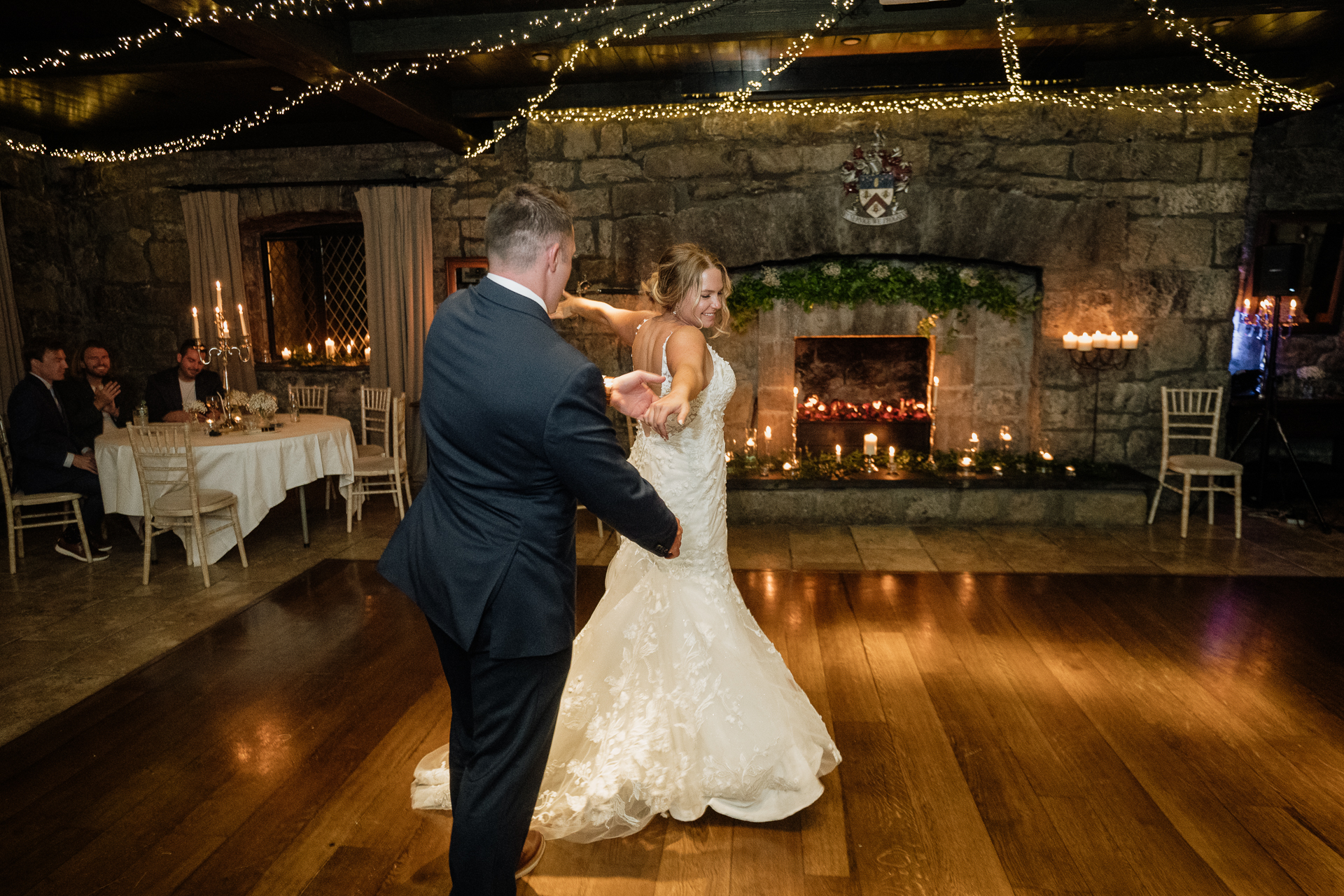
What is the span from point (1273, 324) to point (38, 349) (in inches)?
312

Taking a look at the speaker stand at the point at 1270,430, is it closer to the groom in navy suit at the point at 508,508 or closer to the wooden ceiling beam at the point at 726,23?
the wooden ceiling beam at the point at 726,23

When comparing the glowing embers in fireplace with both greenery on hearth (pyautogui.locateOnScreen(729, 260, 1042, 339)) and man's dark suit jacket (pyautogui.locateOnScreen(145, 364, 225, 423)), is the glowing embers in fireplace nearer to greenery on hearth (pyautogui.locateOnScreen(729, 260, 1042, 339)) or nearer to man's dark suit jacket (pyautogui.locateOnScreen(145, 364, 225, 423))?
greenery on hearth (pyautogui.locateOnScreen(729, 260, 1042, 339))

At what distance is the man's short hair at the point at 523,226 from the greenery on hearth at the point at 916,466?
4166 millimetres

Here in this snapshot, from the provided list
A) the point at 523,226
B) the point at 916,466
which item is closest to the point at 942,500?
the point at 916,466

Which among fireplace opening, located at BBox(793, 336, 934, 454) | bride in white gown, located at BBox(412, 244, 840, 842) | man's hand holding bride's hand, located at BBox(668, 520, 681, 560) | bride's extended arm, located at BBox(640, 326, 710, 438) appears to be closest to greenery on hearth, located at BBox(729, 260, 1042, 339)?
fireplace opening, located at BBox(793, 336, 934, 454)

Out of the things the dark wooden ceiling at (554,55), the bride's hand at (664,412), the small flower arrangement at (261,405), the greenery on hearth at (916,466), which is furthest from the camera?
the greenery on hearth at (916,466)

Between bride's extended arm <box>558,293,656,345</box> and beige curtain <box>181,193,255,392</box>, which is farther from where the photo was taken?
beige curtain <box>181,193,255,392</box>

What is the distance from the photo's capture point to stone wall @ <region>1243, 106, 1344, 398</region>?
607 cm

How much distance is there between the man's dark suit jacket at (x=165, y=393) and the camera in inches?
213

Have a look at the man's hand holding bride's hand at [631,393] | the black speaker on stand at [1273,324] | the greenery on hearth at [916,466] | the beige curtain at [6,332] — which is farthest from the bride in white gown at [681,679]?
the beige curtain at [6,332]

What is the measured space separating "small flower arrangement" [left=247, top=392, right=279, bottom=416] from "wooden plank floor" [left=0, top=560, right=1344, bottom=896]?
1.57 meters

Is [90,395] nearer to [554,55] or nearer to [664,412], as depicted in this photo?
[554,55]

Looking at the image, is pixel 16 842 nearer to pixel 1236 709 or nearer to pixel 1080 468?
pixel 1236 709

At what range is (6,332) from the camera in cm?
641
